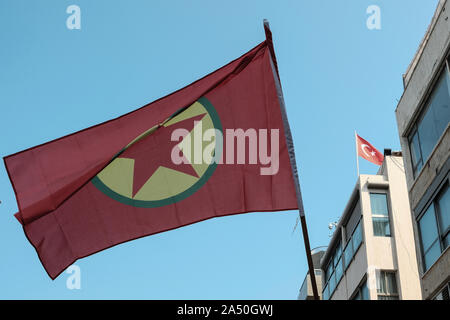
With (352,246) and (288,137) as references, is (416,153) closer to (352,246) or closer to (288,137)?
(352,246)

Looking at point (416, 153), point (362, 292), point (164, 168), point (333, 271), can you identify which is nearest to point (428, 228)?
point (416, 153)

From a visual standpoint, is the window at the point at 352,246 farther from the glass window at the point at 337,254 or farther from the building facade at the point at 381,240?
the glass window at the point at 337,254

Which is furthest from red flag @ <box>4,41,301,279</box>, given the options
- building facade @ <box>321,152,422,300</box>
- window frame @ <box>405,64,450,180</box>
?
building facade @ <box>321,152,422,300</box>

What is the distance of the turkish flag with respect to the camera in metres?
36.1

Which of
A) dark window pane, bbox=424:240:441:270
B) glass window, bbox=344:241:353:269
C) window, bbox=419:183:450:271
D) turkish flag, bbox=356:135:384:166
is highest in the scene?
turkish flag, bbox=356:135:384:166

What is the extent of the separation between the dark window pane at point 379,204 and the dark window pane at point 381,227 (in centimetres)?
28

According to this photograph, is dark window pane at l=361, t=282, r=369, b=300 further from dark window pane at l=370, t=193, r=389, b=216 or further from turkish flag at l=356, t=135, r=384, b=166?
turkish flag at l=356, t=135, r=384, b=166

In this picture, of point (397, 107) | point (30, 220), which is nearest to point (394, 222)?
point (397, 107)

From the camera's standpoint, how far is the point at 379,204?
30.2 m

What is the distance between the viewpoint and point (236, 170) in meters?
10.8

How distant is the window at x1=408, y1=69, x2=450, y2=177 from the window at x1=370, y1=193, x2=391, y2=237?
266 inches

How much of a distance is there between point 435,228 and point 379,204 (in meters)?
9.57

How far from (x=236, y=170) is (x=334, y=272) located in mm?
25760
